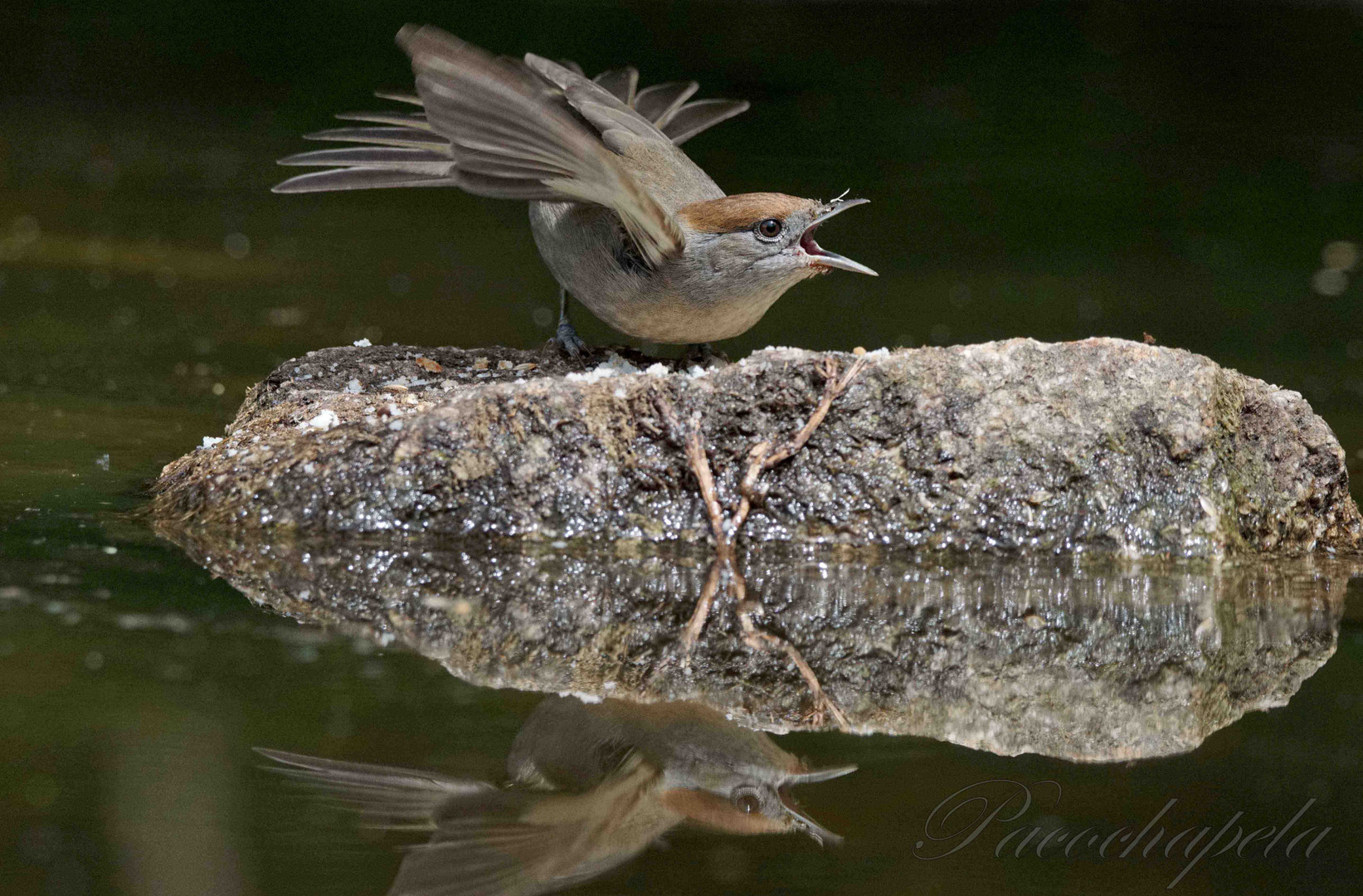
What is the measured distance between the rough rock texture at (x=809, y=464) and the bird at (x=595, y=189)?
329mm

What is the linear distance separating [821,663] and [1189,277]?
552 centimetres

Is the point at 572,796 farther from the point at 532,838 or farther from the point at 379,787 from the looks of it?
the point at 379,787

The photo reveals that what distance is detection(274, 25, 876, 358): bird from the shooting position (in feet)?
13.6

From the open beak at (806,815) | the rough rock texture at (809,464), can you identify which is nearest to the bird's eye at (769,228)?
the rough rock texture at (809,464)

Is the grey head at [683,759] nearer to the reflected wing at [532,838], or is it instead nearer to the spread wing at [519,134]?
the reflected wing at [532,838]

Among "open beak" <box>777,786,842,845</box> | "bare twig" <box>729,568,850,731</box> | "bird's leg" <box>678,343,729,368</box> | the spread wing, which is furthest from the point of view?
"bird's leg" <box>678,343,729,368</box>

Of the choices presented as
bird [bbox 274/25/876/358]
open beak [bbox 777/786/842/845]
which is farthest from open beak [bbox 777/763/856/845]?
bird [bbox 274/25/876/358]

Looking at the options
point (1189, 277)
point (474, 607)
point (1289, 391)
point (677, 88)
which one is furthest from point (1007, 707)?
point (1189, 277)

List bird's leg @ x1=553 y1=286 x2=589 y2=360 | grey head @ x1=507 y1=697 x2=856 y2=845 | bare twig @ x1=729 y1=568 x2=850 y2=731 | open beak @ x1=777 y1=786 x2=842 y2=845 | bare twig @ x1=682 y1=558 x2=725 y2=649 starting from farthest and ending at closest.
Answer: bird's leg @ x1=553 y1=286 x2=589 y2=360, bare twig @ x1=682 y1=558 x2=725 y2=649, bare twig @ x1=729 y1=568 x2=850 y2=731, grey head @ x1=507 y1=697 x2=856 y2=845, open beak @ x1=777 y1=786 x2=842 y2=845

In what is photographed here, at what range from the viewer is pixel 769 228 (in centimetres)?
463

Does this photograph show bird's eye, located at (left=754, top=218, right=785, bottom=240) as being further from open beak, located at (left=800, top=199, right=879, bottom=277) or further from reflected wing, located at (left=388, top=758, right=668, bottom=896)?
reflected wing, located at (left=388, top=758, right=668, bottom=896)

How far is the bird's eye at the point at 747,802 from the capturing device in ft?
9.66

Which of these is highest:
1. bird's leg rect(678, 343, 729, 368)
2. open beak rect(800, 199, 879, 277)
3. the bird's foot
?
open beak rect(800, 199, 879, 277)

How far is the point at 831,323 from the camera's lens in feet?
24.4
